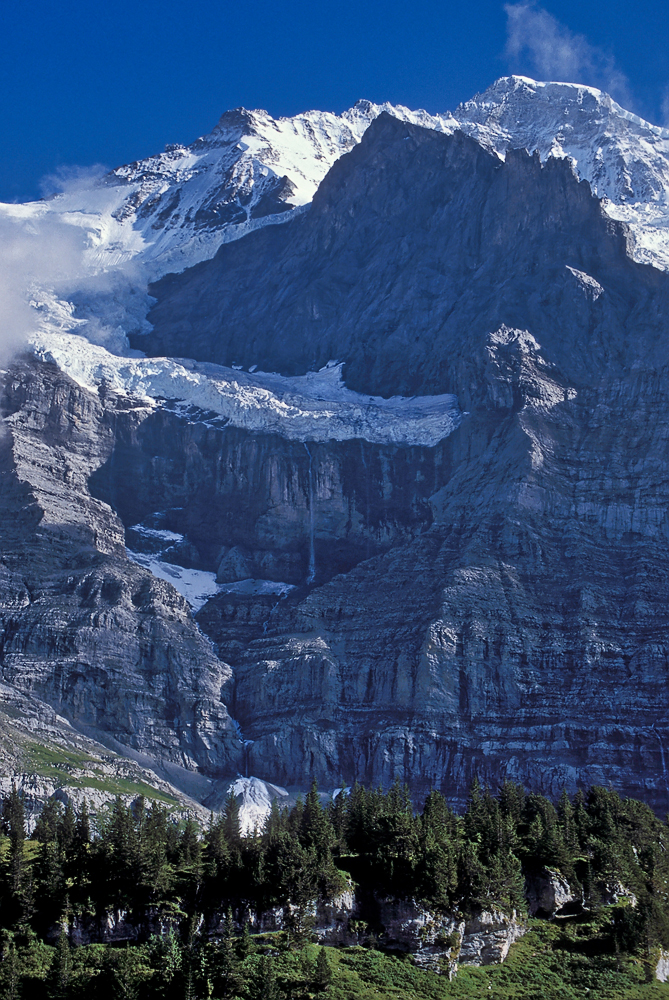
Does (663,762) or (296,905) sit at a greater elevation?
(663,762)

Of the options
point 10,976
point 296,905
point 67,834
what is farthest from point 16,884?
point 296,905

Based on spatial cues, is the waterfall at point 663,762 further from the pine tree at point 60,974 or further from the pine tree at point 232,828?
the pine tree at point 60,974

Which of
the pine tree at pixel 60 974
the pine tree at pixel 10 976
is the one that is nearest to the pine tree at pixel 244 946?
the pine tree at pixel 60 974

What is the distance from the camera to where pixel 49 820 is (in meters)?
112

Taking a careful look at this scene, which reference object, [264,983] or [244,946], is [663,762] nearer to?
[244,946]

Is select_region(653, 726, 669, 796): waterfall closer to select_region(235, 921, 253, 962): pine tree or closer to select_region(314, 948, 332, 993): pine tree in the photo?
select_region(235, 921, 253, 962): pine tree

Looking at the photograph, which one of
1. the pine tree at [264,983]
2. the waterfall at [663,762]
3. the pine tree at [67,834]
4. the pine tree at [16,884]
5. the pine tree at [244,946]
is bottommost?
the pine tree at [264,983]

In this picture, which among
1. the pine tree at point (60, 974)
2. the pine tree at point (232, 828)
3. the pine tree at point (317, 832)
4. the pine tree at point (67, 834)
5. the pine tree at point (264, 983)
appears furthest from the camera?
the pine tree at point (232, 828)

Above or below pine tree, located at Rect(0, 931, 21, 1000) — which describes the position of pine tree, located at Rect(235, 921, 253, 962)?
above

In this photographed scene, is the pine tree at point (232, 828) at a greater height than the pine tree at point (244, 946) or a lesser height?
greater

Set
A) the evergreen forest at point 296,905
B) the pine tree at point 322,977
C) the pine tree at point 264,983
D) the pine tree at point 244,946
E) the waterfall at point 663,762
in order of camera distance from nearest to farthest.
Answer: the pine tree at point 264,983 → the evergreen forest at point 296,905 → the pine tree at point 322,977 → the pine tree at point 244,946 → the waterfall at point 663,762

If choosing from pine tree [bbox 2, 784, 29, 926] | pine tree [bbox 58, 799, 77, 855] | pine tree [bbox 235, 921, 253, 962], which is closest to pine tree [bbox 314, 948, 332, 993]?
pine tree [bbox 235, 921, 253, 962]

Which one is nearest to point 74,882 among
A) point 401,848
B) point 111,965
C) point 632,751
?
point 111,965

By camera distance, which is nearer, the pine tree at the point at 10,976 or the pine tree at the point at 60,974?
the pine tree at the point at 10,976
